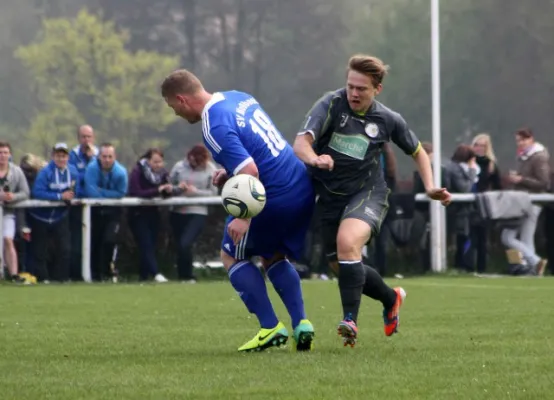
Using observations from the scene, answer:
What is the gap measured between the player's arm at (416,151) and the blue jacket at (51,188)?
974cm

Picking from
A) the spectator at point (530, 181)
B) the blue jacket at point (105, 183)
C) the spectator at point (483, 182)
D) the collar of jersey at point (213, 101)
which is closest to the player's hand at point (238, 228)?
the collar of jersey at point (213, 101)

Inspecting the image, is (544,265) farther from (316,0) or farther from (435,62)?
(316,0)

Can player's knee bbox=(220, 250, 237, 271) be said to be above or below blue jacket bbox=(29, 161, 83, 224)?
below

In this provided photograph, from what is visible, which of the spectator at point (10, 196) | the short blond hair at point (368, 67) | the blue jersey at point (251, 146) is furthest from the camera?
the spectator at point (10, 196)

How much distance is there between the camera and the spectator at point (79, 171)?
18.4 metres

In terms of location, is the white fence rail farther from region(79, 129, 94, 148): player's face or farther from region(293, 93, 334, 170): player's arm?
region(293, 93, 334, 170): player's arm

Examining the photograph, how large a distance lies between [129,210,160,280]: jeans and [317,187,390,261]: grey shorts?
995 centimetres

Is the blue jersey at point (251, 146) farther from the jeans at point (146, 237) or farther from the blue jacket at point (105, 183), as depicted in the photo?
the jeans at point (146, 237)

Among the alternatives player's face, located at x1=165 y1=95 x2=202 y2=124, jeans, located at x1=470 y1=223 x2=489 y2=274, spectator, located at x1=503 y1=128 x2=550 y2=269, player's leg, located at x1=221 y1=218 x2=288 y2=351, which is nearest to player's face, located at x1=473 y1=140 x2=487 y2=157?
spectator, located at x1=503 y1=128 x2=550 y2=269

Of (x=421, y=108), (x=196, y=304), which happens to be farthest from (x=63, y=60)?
(x=196, y=304)

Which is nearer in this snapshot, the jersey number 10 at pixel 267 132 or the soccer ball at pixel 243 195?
the soccer ball at pixel 243 195

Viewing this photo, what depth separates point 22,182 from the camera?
17953 mm

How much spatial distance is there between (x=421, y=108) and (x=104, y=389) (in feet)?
58.8

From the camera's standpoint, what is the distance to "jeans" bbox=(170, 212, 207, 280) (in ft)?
61.6
